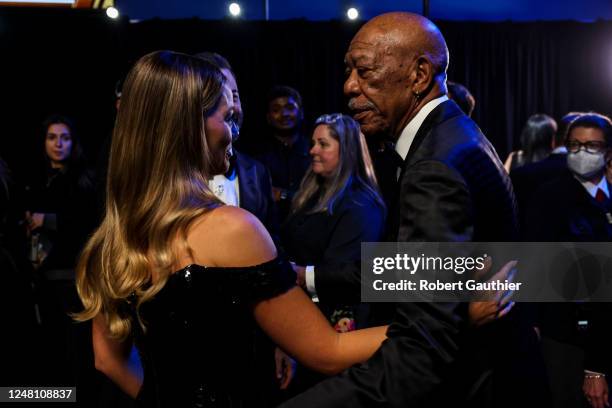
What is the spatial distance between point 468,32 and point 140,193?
575cm

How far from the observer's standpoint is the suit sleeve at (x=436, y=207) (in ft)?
4.60

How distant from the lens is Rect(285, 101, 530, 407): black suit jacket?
4.63 ft

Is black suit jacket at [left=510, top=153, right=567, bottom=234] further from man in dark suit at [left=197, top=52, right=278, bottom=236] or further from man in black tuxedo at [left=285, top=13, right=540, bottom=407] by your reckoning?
man in black tuxedo at [left=285, top=13, right=540, bottom=407]

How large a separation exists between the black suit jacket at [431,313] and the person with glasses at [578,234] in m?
1.80

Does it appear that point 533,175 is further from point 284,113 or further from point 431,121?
point 431,121

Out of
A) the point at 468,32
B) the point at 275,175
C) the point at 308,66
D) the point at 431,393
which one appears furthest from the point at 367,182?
the point at 468,32

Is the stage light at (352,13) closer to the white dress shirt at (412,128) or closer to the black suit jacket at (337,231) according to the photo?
the black suit jacket at (337,231)

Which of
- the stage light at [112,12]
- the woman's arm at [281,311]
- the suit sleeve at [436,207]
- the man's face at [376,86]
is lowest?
the woman's arm at [281,311]

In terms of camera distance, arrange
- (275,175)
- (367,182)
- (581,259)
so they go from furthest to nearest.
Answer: (275,175)
(367,182)
(581,259)

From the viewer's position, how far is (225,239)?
1.50 metres

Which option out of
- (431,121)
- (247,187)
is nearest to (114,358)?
(431,121)

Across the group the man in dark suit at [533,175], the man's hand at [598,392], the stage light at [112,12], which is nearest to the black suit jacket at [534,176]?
the man in dark suit at [533,175]

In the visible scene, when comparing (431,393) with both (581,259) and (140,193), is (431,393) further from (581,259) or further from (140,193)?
(581,259)

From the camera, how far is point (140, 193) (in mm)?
1565
